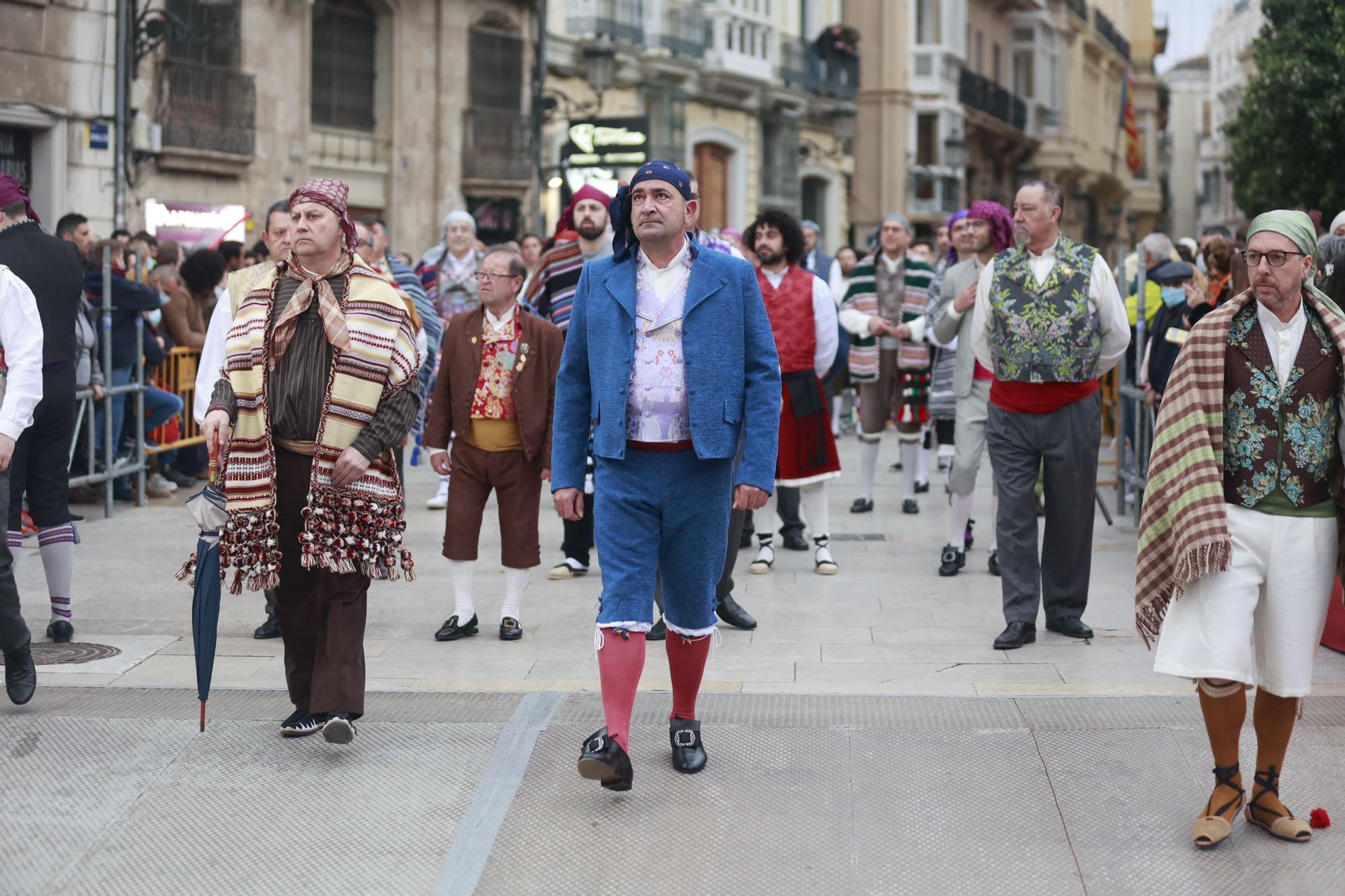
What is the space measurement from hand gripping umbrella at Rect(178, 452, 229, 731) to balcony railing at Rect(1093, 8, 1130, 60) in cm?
5785

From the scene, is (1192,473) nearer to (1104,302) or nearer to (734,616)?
(1104,302)

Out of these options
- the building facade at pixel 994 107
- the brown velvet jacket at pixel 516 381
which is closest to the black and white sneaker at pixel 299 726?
the brown velvet jacket at pixel 516 381

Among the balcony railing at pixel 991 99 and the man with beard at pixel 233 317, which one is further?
the balcony railing at pixel 991 99

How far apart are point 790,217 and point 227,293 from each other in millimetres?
3493

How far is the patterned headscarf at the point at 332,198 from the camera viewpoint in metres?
5.62

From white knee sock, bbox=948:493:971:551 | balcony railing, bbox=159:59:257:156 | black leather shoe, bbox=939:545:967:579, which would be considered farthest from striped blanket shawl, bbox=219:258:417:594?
balcony railing, bbox=159:59:257:156

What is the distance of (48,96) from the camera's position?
1792cm

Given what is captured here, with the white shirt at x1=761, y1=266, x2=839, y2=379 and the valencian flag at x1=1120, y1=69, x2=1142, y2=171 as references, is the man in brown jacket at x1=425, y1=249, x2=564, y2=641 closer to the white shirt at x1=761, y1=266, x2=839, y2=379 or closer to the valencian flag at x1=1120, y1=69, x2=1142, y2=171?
the white shirt at x1=761, y1=266, x2=839, y2=379

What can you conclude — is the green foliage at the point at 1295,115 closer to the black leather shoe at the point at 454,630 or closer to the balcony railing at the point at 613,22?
the balcony railing at the point at 613,22

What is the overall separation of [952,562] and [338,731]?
467 centimetres

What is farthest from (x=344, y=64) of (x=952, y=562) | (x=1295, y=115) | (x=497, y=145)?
(x=952, y=562)

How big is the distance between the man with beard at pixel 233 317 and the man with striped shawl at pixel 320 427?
0.46ft

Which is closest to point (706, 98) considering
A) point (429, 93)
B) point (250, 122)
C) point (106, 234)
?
point (429, 93)

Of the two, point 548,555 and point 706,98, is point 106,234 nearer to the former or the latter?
point 548,555
